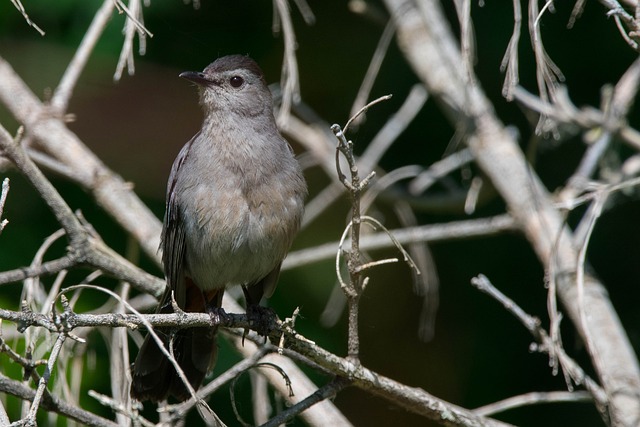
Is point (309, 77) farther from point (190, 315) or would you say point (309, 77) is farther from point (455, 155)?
point (190, 315)

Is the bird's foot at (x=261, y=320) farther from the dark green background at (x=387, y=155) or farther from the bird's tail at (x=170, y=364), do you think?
the dark green background at (x=387, y=155)

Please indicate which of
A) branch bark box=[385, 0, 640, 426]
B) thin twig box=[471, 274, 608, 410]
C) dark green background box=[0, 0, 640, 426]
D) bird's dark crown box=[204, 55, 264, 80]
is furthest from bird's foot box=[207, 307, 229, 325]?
dark green background box=[0, 0, 640, 426]

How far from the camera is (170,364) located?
3744 mm

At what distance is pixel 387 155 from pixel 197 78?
2.36 metres

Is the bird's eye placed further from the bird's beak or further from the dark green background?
the dark green background

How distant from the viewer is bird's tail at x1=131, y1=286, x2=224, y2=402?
368cm

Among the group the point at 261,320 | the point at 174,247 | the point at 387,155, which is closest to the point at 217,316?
the point at 261,320

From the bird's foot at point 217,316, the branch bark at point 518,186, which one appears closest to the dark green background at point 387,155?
the branch bark at point 518,186

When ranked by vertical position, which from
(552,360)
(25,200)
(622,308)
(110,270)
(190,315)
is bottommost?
(552,360)

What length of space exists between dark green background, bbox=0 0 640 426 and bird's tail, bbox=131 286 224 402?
4.96ft

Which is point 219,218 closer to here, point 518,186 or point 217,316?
point 217,316

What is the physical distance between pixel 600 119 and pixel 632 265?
Answer: 1.93m

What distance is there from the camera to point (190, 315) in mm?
2861

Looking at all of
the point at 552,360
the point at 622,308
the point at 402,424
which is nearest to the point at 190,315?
the point at 552,360
